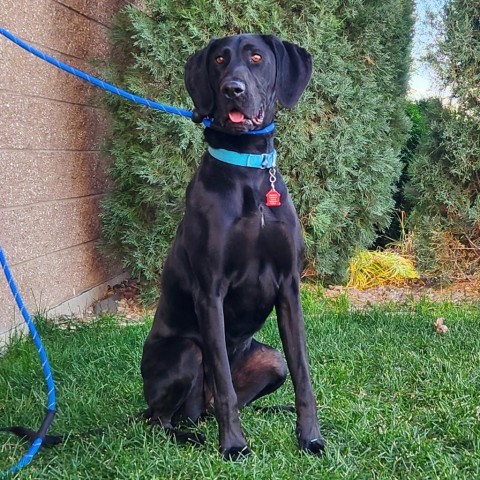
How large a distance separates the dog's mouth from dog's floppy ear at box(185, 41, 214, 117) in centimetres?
17

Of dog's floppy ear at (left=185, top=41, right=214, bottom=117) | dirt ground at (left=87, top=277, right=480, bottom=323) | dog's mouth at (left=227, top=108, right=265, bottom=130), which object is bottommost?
dirt ground at (left=87, top=277, right=480, bottom=323)

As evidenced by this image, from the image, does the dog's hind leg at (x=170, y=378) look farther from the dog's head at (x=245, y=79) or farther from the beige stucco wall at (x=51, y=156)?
the beige stucco wall at (x=51, y=156)

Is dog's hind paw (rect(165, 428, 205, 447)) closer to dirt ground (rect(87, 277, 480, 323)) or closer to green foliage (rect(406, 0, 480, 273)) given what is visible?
dirt ground (rect(87, 277, 480, 323))

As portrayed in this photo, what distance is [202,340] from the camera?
2619 mm

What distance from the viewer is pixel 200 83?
2709mm

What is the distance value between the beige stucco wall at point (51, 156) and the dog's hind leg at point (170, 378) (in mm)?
1674

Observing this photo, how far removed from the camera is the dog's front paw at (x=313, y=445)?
2.52 meters

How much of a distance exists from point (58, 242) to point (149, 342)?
231cm

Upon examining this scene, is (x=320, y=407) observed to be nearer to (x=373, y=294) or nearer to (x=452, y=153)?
(x=373, y=294)

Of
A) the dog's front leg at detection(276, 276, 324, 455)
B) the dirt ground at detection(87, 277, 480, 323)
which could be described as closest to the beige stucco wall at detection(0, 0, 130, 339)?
the dirt ground at detection(87, 277, 480, 323)

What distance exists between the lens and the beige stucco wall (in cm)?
420

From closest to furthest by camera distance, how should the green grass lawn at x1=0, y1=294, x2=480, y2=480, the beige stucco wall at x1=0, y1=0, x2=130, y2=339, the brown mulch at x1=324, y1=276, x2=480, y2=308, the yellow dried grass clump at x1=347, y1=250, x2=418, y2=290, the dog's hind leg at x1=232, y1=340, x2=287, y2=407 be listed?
the green grass lawn at x1=0, y1=294, x2=480, y2=480
the dog's hind leg at x1=232, y1=340, x2=287, y2=407
the beige stucco wall at x1=0, y1=0, x2=130, y2=339
the brown mulch at x1=324, y1=276, x2=480, y2=308
the yellow dried grass clump at x1=347, y1=250, x2=418, y2=290

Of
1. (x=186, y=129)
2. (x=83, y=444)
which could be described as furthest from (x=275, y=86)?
(x=186, y=129)

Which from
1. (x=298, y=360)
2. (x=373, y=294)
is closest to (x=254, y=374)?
(x=298, y=360)
